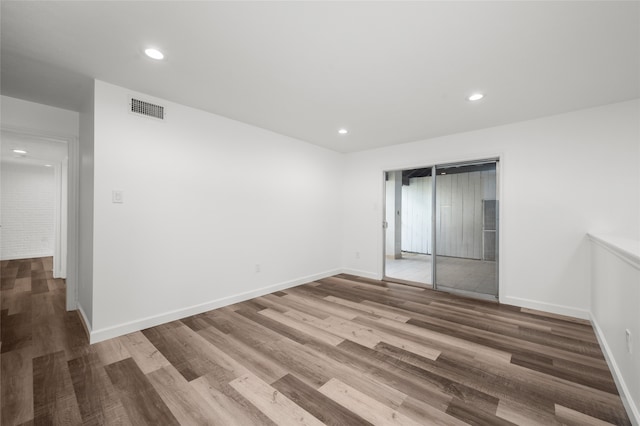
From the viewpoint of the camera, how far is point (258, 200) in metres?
3.98

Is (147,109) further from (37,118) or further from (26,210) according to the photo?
(26,210)

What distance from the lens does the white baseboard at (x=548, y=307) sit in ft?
10.3

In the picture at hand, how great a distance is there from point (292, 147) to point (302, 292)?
247 cm

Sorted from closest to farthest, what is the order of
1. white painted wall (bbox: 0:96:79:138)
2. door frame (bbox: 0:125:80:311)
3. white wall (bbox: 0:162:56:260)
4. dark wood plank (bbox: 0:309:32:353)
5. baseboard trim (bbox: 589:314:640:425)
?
baseboard trim (bbox: 589:314:640:425)
dark wood plank (bbox: 0:309:32:353)
white painted wall (bbox: 0:96:79:138)
door frame (bbox: 0:125:80:311)
white wall (bbox: 0:162:56:260)

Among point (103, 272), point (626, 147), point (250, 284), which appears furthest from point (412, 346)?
point (626, 147)

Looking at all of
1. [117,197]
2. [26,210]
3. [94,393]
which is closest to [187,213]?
[117,197]

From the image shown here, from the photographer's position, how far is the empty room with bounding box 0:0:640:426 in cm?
171

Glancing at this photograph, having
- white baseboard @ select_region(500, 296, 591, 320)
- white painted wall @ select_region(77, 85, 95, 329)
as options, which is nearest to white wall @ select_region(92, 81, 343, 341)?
white painted wall @ select_region(77, 85, 95, 329)

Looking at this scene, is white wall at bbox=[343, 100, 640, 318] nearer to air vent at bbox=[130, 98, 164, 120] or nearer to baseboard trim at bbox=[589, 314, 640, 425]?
baseboard trim at bbox=[589, 314, 640, 425]

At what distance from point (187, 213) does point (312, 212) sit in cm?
228

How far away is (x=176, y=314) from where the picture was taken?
10.1 feet

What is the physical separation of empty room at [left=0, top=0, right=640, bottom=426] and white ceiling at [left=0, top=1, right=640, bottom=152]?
0.02m

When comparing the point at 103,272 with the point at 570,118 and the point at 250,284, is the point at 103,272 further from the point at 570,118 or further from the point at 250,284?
the point at 570,118

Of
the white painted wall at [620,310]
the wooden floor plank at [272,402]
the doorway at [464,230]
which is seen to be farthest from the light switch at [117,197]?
the doorway at [464,230]
